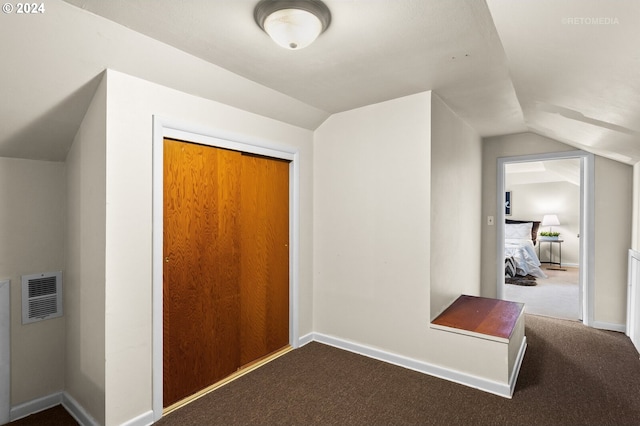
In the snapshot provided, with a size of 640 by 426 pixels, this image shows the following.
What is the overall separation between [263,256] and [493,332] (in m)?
1.92

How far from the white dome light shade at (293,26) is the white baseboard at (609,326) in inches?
165

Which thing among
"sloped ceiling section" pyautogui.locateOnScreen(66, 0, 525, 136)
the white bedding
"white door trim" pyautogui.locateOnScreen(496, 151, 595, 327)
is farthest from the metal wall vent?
the white bedding

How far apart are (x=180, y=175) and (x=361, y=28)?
1476 mm

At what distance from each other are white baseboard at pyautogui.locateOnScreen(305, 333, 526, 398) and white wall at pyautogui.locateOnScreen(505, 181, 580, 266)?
5860 mm

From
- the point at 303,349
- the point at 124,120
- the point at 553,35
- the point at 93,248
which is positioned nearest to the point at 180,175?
the point at 124,120

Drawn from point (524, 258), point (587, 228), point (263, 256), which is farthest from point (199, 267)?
point (524, 258)

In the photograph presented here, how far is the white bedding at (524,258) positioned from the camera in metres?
6.13

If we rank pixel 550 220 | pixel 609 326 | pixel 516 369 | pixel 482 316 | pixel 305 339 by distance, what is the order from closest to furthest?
1. pixel 516 369
2. pixel 482 316
3. pixel 305 339
4. pixel 609 326
5. pixel 550 220

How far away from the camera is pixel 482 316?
280cm

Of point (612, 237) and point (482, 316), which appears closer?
point (482, 316)

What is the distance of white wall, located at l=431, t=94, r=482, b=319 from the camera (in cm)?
277

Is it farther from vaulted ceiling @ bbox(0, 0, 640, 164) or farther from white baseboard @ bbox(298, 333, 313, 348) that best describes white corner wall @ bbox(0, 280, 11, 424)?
white baseboard @ bbox(298, 333, 313, 348)

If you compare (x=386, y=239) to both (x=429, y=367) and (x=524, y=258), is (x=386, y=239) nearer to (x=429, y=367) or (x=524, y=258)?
(x=429, y=367)

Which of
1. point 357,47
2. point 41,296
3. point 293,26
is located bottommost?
point 41,296
